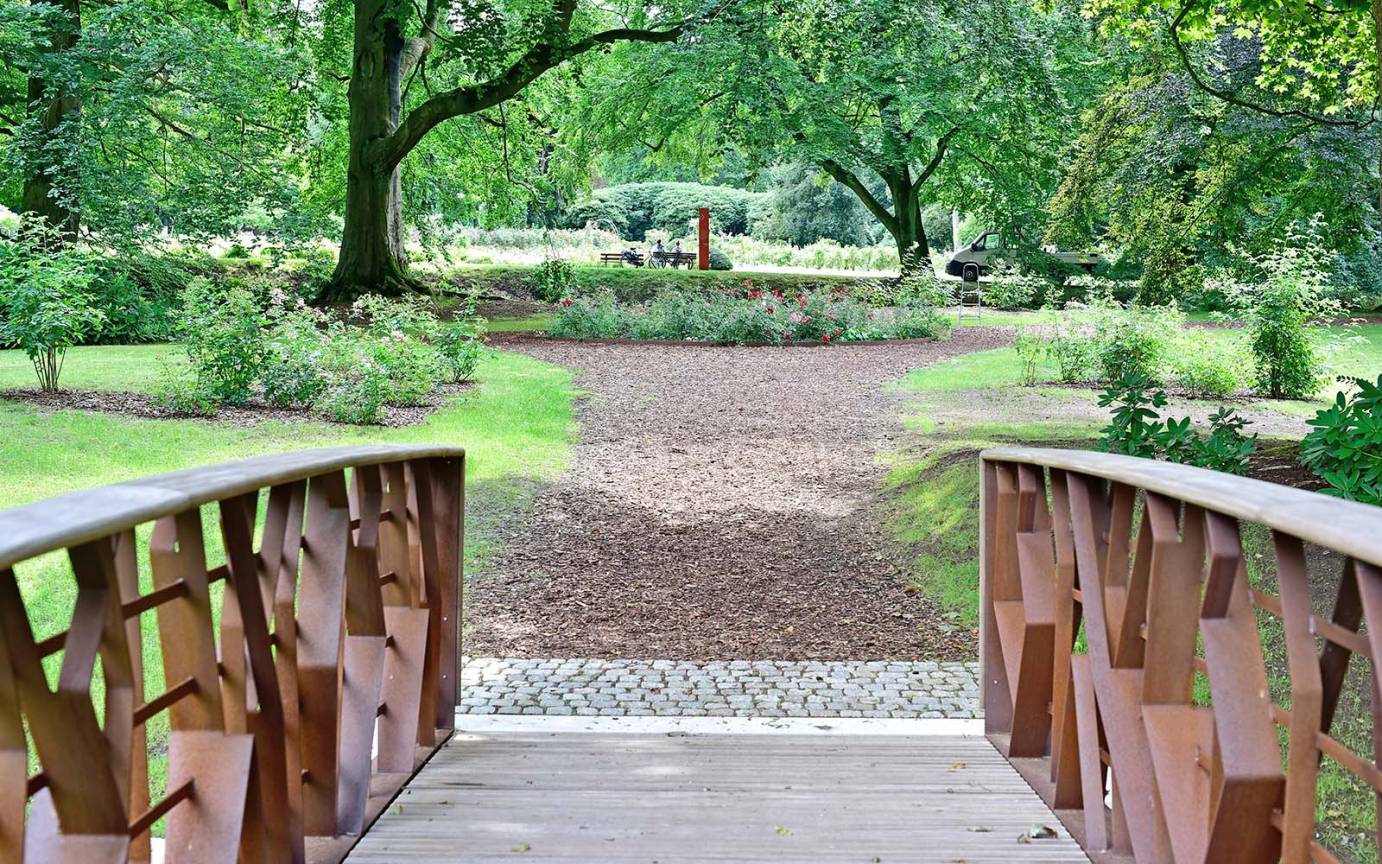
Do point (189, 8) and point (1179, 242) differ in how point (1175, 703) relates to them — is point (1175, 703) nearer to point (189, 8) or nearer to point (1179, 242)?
point (1179, 242)

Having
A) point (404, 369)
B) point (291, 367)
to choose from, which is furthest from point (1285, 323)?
point (291, 367)

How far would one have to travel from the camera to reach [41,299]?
12.1 m

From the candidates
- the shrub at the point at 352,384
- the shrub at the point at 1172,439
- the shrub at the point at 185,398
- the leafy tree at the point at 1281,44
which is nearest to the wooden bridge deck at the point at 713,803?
the shrub at the point at 1172,439

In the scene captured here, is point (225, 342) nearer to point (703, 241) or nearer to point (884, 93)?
point (884, 93)

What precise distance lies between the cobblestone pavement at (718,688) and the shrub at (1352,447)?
1.88 metres

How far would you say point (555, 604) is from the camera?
7.50 metres

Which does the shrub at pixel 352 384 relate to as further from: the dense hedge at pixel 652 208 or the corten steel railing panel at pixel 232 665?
the dense hedge at pixel 652 208

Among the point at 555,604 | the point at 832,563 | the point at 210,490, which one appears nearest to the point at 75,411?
the point at 555,604

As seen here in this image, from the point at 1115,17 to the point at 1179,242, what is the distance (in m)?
3.31

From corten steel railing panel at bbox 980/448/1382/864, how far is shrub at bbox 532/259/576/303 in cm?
2378

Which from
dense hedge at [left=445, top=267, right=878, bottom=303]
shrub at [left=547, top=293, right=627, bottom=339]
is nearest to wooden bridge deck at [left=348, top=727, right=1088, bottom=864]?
shrub at [left=547, top=293, right=627, bottom=339]

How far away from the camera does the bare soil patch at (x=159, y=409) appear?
39.5ft

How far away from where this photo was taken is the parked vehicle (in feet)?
107

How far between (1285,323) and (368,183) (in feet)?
45.3
